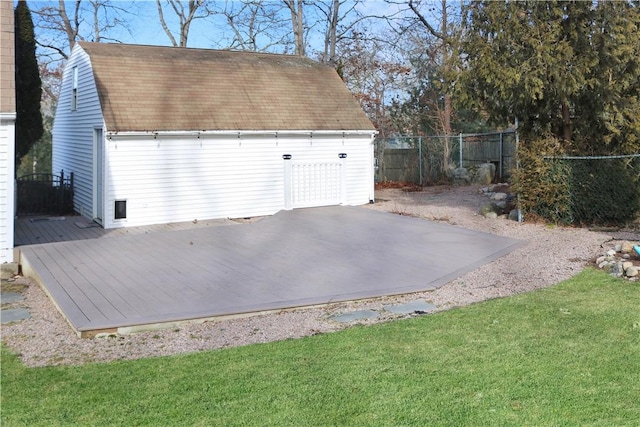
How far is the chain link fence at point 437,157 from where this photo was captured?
78.7 ft

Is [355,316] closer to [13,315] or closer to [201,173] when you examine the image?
[13,315]

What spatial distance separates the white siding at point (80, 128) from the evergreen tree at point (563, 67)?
Answer: 9.08 meters

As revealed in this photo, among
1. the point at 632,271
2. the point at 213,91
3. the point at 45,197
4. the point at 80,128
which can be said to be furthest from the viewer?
the point at 45,197

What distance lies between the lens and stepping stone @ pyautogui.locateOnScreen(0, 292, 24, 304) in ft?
26.3

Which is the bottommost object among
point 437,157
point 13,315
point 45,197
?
point 13,315

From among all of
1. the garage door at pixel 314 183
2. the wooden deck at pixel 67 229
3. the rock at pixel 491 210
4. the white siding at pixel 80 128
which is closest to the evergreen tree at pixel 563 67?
the rock at pixel 491 210

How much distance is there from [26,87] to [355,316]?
14.2 m

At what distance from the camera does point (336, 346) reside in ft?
18.5

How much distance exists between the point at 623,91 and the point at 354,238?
6.74m

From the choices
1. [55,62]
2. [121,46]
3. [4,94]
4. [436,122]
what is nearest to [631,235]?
[4,94]

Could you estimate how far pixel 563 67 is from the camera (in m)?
11.8

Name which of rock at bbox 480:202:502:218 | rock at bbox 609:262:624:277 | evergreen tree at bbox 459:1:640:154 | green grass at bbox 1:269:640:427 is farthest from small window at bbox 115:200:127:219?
rock at bbox 609:262:624:277

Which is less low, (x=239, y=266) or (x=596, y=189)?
(x=596, y=189)

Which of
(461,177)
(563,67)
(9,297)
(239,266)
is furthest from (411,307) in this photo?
(461,177)
